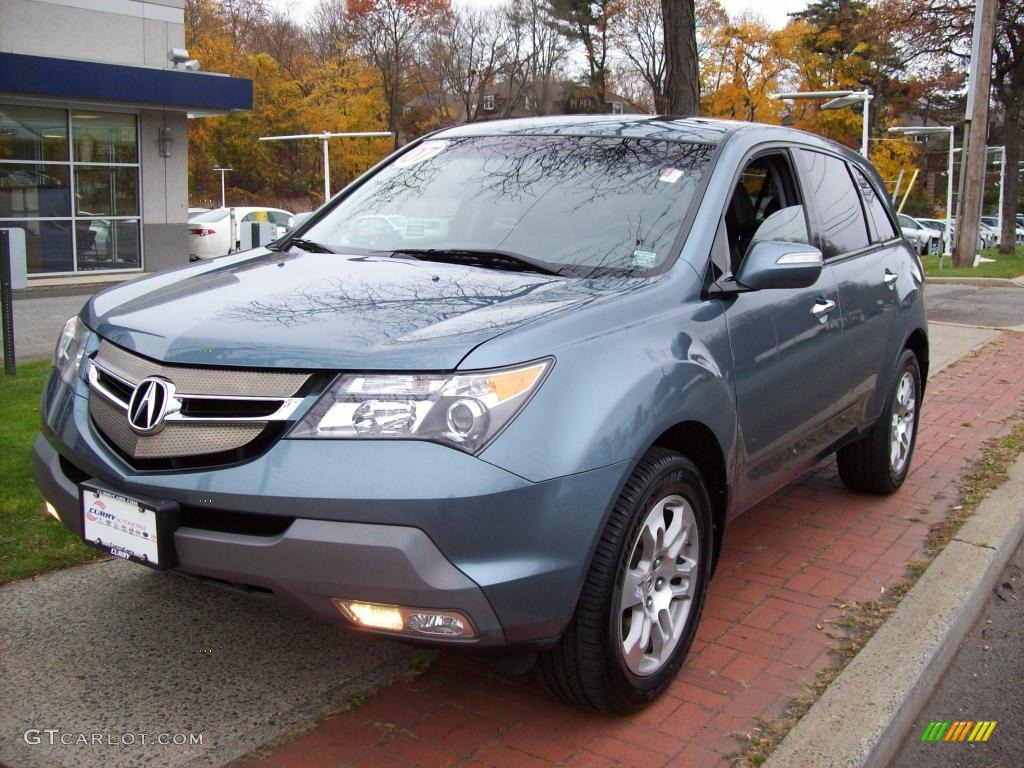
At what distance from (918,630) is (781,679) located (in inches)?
26.4

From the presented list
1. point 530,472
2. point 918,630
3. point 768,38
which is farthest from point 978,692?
point 768,38

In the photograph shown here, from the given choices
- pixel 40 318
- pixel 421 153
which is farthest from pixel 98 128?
pixel 421 153

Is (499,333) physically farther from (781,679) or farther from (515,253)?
(781,679)

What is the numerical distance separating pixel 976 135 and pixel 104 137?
1844 centimetres

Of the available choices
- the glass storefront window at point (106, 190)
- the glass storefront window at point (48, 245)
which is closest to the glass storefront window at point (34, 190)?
the glass storefront window at point (48, 245)

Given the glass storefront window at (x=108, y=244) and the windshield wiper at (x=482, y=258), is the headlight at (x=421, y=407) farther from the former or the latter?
the glass storefront window at (x=108, y=244)

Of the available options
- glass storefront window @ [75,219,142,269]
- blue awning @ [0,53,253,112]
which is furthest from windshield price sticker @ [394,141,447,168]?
glass storefront window @ [75,219,142,269]

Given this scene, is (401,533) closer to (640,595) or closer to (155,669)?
(640,595)

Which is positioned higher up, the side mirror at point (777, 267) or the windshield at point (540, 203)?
the windshield at point (540, 203)

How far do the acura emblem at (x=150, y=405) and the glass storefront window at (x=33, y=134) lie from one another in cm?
1677

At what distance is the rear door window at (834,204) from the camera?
182 inches

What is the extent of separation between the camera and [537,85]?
60594mm

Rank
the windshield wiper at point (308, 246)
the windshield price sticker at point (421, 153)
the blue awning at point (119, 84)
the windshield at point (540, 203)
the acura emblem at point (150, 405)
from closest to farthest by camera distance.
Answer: the acura emblem at point (150, 405) < the windshield at point (540, 203) < the windshield wiper at point (308, 246) < the windshield price sticker at point (421, 153) < the blue awning at point (119, 84)

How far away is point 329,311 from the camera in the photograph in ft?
9.76
